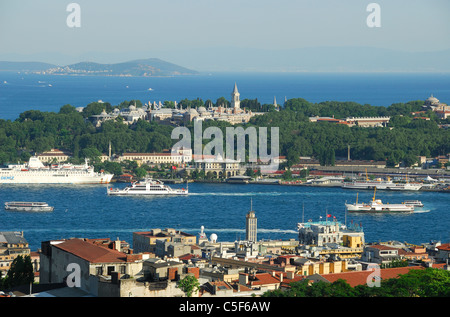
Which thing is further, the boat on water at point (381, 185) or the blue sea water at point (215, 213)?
the boat on water at point (381, 185)

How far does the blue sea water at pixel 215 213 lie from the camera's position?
105 ft

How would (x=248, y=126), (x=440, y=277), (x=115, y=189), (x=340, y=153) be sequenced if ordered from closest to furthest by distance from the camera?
(x=440, y=277) → (x=115, y=189) → (x=340, y=153) → (x=248, y=126)

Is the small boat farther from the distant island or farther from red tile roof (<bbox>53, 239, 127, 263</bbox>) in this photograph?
the distant island

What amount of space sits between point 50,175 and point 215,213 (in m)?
16.0

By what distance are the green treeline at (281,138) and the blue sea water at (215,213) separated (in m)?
8.84

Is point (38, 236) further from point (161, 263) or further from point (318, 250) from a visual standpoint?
point (161, 263)

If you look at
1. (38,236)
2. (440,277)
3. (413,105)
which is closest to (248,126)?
(413,105)

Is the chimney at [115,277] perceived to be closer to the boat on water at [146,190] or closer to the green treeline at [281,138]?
the boat on water at [146,190]

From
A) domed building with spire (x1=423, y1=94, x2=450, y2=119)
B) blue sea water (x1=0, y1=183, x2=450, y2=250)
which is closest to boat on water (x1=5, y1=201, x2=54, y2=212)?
blue sea water (x1=0, y1=183, x2=450, y2=250)

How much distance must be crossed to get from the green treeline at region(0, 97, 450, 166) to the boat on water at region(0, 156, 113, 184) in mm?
4059

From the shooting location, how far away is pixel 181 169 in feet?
177

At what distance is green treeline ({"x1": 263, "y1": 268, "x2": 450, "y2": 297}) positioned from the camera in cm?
1644

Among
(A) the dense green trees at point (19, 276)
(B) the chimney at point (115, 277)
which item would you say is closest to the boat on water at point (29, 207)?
(A) the dense green trees at point (19, 276)
